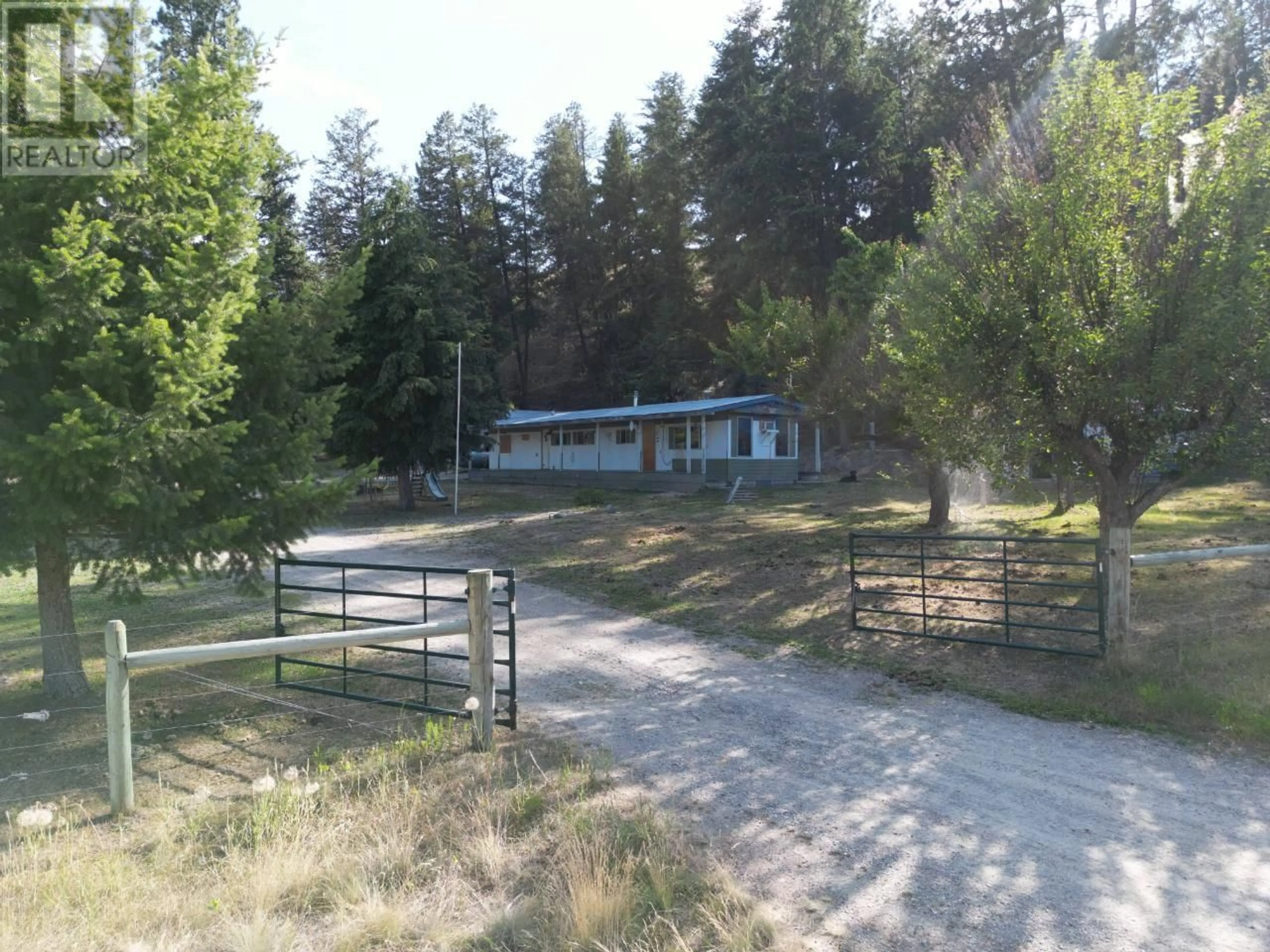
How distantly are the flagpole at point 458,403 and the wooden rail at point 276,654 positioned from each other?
19.5m

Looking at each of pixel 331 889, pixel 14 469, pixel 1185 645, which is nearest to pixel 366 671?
pixel 14 469

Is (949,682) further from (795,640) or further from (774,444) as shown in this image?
(774,444)

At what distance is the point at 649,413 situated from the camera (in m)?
31.5

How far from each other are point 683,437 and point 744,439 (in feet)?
8.18

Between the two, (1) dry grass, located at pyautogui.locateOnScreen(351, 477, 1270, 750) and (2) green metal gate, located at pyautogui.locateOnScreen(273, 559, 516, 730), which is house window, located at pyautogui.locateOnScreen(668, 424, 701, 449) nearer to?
(1) dry grass, located at pyautogui.locateOnScreen(351, 477, 1270, 750)

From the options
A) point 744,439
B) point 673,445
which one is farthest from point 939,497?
point 673,445

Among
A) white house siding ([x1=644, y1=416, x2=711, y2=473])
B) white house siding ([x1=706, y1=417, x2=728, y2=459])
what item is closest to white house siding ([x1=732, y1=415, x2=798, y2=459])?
white house siding ([x1=706, y1=417, x2=728, y2=459])

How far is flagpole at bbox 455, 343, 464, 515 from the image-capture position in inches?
990

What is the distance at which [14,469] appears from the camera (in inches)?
206

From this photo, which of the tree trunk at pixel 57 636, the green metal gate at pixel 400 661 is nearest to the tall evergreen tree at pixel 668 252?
the green metal gate at pixel 400 661

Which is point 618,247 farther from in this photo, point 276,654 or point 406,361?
point 276,654

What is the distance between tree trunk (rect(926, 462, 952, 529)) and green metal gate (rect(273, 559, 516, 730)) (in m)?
9.18

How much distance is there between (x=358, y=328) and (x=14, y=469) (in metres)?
20.8

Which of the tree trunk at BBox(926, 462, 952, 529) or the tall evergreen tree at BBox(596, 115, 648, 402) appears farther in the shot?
the tall evergreen tree at BBox(596, 115, 648, 402)
